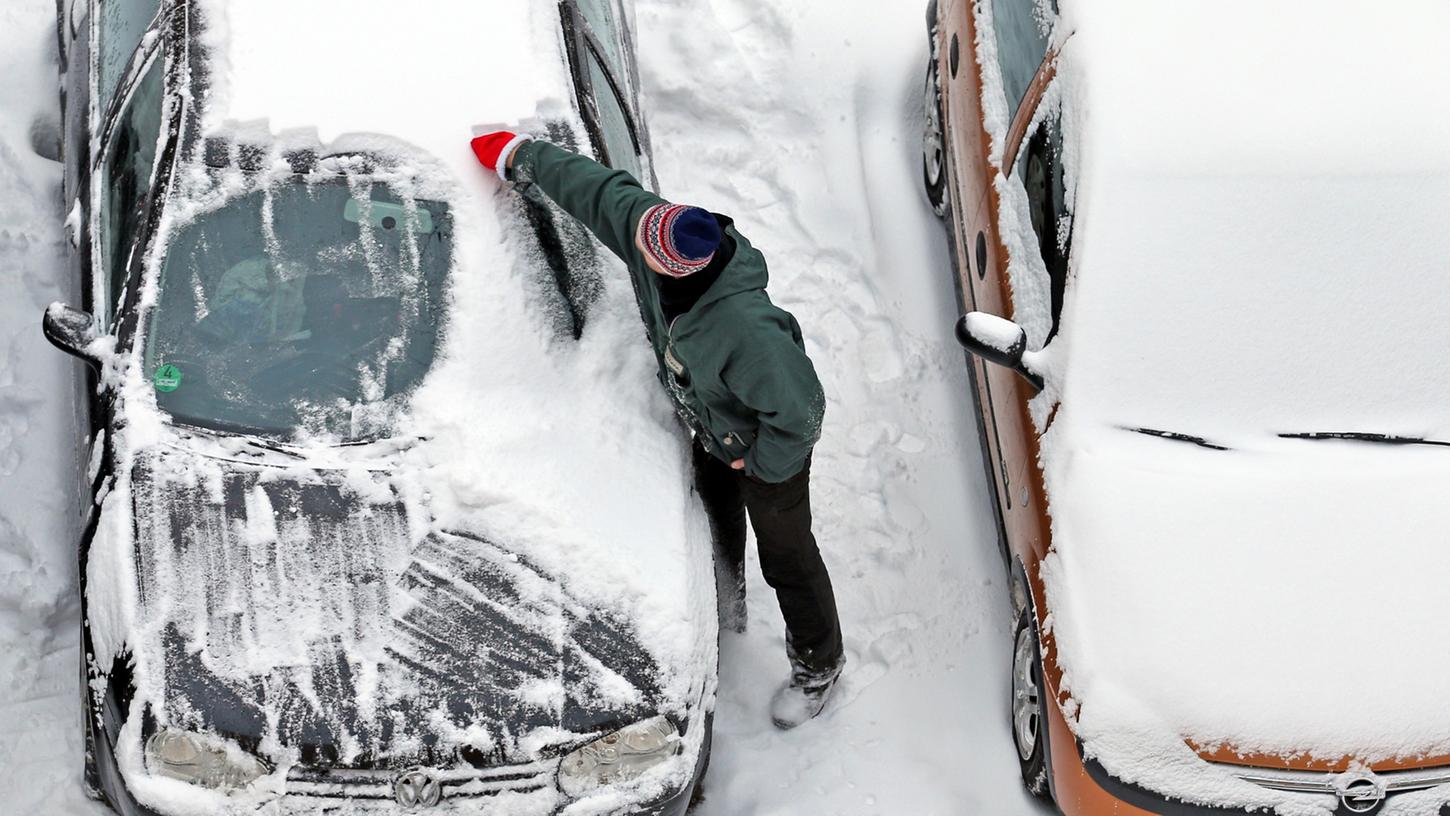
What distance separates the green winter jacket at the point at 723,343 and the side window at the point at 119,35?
1.30 m

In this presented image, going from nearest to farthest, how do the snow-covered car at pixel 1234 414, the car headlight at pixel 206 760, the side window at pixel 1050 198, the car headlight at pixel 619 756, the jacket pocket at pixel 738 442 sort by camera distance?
the car headlight at pixel 206 760 → the car headlight at pixel 619 756 → the snow-covered car at pixel 1234 414 → the jacket pocket at pixel 738 442 → the side window at pixel 1050 198

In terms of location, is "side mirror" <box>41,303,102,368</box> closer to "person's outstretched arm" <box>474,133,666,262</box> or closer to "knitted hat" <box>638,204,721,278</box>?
"person's outstretched arm" <box>474,133,666,262</box>

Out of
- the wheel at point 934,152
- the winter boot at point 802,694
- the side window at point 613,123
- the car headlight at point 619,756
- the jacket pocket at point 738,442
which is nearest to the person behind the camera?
the car headlight at point 619,756

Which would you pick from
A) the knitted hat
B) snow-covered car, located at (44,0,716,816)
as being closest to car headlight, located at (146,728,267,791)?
snow-covered car, located at (44,0,716,816)

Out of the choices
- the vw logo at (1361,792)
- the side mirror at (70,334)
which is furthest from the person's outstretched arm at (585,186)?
the vw logo at (1361,792)

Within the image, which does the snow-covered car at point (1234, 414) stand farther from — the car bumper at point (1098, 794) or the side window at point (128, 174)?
the side window at point (128, 174)

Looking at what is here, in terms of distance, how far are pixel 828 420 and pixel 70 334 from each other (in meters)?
2.49

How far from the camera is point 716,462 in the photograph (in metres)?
3.81

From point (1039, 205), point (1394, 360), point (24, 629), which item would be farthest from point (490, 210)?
point (1394, 360)

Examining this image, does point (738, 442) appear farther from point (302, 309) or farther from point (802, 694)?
point (302, 309)

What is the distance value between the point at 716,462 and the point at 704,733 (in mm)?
808

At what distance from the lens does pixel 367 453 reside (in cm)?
332

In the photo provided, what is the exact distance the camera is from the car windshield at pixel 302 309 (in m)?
3.35

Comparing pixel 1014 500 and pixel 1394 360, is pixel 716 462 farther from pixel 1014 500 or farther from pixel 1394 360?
pixel 1394 360
